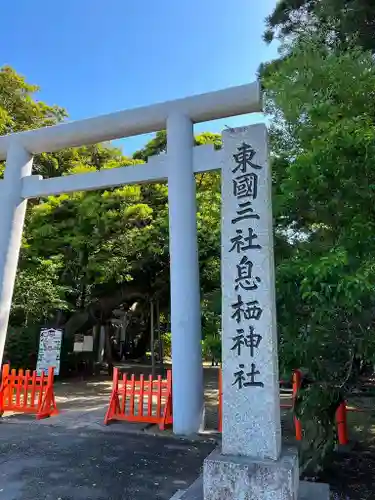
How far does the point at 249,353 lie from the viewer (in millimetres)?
3963

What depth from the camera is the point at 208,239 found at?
1235 cm

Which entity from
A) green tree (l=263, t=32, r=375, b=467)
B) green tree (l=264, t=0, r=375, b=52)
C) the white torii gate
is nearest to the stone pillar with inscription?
green tree (l=263, t=32, r=375, b=467)

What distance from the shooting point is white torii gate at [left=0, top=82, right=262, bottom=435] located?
24.1 ft

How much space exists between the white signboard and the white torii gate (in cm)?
99

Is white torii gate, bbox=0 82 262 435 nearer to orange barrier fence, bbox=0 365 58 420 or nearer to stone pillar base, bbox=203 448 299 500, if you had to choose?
orange barrier fence, bbox=0 365 58 420

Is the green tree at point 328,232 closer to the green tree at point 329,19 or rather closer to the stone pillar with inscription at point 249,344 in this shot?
the stone pillar with inscription at point 249,344

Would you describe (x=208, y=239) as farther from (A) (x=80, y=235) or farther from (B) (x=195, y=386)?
(B) (x=195, y=386)

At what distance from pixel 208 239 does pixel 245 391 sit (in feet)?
28.2

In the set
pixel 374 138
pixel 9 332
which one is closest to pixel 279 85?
pixel 374 138

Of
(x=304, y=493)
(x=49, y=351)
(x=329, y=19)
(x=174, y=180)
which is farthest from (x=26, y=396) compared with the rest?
(x=329, y=19)

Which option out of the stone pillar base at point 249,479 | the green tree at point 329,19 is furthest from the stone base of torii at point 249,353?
the green tree at point 329,19

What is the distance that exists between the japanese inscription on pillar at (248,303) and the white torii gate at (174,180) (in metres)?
3.24

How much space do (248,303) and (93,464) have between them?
11.0ft

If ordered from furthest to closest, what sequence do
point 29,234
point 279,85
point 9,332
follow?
1. point 9,332
2. point 29,234
3. point 279,85
